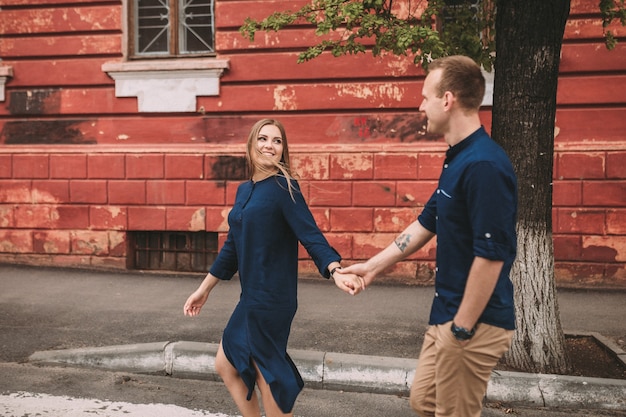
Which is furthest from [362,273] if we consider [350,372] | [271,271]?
[350,372]

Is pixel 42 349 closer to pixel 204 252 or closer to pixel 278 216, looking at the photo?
pixel 278 216

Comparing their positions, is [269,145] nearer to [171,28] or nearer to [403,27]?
[403,27]

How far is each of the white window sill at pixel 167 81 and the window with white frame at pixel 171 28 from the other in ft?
1.12

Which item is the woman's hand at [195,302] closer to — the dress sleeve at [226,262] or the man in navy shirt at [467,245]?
the dress sleeve at [226,262]

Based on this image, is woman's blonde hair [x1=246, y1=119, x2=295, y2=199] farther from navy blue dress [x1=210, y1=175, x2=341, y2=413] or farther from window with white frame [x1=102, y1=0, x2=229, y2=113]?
window with white frame [x1=102, y1=0, x2=229, y2=113]

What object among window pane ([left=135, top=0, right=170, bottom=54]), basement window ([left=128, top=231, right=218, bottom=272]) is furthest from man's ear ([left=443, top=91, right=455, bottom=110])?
window pane ([left=135, top=0, right=170, bottom=54])

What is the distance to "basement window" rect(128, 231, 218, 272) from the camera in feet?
32.1

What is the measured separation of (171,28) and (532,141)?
6.40 meters

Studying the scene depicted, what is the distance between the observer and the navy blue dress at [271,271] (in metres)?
3.41

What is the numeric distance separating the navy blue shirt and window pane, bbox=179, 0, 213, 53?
7680 millimetres

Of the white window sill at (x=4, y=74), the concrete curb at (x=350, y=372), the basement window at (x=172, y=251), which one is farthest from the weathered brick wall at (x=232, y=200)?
the concrete curb at (x=350, y=372)

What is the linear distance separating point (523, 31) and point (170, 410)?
145 inches

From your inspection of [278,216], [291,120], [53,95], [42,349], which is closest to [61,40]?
[53,95]

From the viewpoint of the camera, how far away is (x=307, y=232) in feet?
11.1
